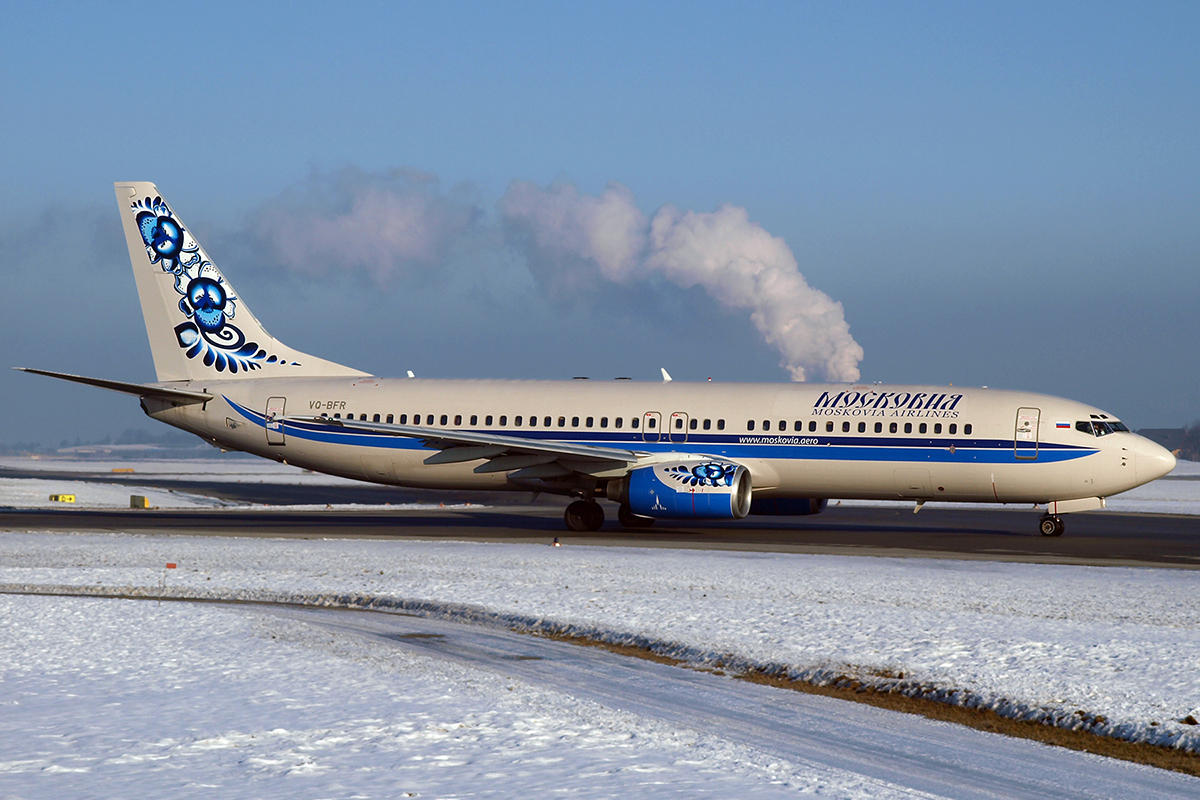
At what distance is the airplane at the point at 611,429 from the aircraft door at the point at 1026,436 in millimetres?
36

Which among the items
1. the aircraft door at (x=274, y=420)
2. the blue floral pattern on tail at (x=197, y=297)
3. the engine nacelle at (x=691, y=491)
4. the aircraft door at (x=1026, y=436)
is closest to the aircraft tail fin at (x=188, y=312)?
the blue floral pattern on tail at (x=197, y=297)

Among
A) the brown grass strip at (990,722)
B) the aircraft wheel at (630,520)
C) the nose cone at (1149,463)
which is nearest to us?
the brown grass strip at (990,722)

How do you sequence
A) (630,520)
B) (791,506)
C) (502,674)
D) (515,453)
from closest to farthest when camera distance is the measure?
1. (502,674)
2. (515,453)
3. (630,520)
4. (791,506)

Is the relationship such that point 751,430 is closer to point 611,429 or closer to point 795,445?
point 795,445

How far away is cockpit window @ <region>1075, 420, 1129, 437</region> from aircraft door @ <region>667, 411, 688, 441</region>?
991 cm

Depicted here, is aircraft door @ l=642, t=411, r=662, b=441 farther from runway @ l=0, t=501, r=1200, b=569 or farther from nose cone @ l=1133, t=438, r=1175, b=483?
nose cone @ l=1133, t=438, r=1175, b=483

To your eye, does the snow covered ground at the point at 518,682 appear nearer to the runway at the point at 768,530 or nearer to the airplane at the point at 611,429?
the runway at the point at 768,530

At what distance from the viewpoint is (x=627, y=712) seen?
9539mm

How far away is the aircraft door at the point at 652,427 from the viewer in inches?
1219

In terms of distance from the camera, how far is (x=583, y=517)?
30797mm

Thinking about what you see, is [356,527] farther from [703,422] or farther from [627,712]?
[627,712]

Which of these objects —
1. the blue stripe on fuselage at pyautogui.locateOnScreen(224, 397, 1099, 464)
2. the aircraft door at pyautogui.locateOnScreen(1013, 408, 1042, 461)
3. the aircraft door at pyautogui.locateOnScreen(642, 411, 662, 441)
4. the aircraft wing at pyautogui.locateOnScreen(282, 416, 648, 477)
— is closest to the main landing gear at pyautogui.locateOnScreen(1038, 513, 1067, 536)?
the blue stripe on fuselage at pyautogui.locateOnScreen(224, 397, 1099, 464)

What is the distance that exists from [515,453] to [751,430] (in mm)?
6263

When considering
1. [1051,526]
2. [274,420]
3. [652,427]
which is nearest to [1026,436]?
[1051,526]
